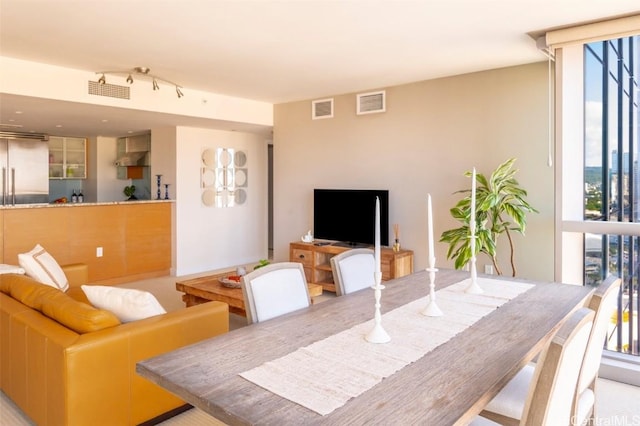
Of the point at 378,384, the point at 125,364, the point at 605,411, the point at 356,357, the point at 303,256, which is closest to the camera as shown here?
the point at 378,384

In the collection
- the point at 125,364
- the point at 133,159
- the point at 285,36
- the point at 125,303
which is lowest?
the point at 125,364

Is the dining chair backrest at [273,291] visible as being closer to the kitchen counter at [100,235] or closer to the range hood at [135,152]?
the kitchen counter at [100,235]

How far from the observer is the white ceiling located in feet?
9.84

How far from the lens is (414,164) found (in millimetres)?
5148

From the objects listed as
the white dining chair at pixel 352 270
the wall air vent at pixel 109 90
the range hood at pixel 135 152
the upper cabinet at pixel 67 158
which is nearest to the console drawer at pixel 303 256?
the wall air vent at pixel 109 90

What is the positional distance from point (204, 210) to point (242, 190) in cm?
77

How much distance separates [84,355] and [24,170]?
6.80 m

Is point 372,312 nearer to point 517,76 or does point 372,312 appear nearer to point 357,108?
point 517,76

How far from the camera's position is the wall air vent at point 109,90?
15.4 ft

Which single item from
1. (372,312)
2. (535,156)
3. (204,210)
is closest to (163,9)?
(372,312)

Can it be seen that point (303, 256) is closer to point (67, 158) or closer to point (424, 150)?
point (424, 150)

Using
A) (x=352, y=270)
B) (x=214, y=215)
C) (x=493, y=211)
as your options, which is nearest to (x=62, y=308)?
(x=352, y=270)

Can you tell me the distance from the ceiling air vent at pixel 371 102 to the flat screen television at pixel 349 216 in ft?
3.24

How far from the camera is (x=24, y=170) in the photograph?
751cm
